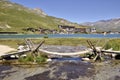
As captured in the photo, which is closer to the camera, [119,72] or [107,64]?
[119,72]

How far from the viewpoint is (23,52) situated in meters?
39.6

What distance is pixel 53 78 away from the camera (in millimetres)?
25750

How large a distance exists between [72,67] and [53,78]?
736 centimetres

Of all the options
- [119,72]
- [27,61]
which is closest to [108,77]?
[119,72]

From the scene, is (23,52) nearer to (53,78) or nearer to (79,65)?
(79,65)

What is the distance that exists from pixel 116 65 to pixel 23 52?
54.9 ft

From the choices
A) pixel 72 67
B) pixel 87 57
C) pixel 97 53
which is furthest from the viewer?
pixel 87 57

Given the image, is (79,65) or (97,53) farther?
(97,53)

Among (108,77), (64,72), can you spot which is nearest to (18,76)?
(64,72)

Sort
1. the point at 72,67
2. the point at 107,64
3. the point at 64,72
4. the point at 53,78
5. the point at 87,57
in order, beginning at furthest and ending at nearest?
the point at 87,57 < the point at 107,64 < the point at 72,67 < the point at 64,72 < the point at 53,78

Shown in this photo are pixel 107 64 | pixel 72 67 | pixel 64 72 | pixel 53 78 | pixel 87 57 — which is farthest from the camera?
pixel 87 57

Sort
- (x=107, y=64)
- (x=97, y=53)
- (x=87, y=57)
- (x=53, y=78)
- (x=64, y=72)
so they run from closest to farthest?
1. (x=53, y=78)
2. (x=64, y=72)
3. (x=107, y=64)
4. (x=97, y=53)
5. (x=87, y=57)

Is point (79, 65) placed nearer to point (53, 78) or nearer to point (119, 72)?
point (119, 72)

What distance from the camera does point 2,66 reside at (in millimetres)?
32906
